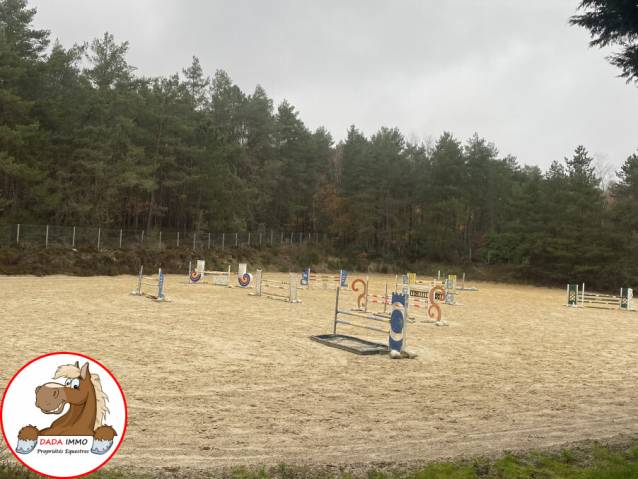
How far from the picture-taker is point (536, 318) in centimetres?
2003

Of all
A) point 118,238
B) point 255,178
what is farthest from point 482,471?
point 255,178

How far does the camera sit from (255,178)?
55156mm

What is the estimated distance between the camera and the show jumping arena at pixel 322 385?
17.5 feet

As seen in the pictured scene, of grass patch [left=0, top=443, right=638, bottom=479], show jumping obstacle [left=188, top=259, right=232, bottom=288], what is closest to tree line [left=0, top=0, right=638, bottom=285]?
show jumping obstacle [left=188, top=259, right=232, bottom=288]

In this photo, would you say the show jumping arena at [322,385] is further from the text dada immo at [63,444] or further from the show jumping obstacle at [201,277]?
the show jumping obstacle at [201,277]

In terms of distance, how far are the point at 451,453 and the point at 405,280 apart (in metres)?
24.2

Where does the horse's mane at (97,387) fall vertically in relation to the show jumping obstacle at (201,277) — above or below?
above

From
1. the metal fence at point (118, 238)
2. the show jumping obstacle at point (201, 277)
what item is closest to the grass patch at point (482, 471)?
the show jumping obstacle at point (201, 277)

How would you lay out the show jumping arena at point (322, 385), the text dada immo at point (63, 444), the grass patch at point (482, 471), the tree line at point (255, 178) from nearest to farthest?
the text dada immo at point (63, 444)
the grass patch at point (482, 471)
the show jumping arena at point (322, 385)
the tree line at point (255, 178)

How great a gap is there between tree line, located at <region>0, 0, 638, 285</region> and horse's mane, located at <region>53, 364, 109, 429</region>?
110 ft

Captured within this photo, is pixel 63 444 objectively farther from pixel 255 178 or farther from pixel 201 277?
pixel 255 178

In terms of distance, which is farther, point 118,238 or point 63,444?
point 118,238

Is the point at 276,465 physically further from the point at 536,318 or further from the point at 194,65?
the point at 194,65

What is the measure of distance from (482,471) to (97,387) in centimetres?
319
